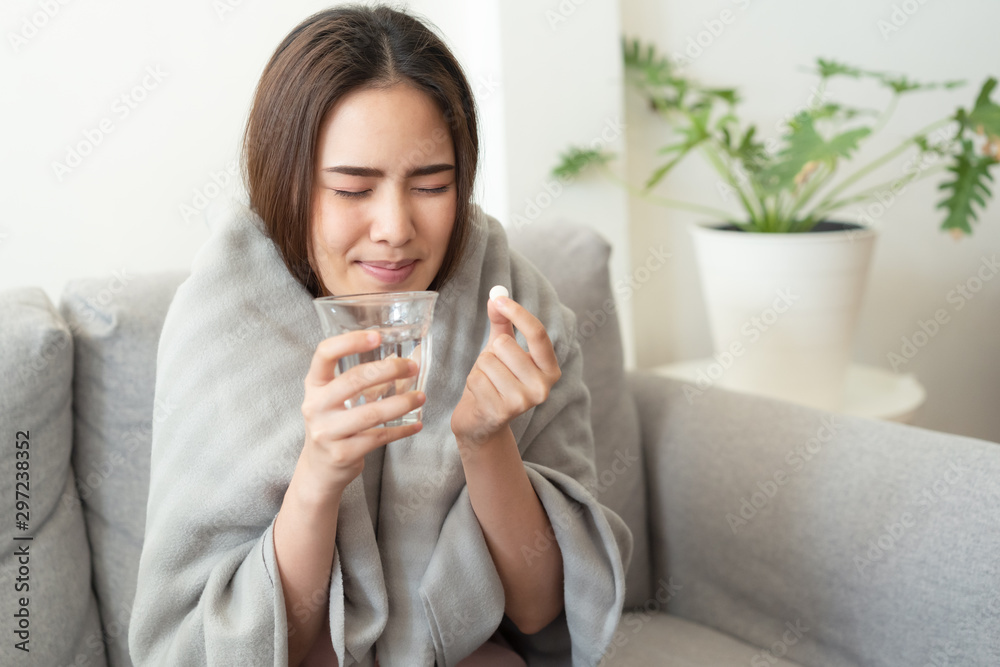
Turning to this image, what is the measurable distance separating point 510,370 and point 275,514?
0.36 meters

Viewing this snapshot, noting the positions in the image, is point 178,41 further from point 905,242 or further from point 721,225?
point 905,242

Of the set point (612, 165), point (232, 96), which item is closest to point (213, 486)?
point (232, 96)

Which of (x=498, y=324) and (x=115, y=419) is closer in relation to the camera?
(x=498, y=324)

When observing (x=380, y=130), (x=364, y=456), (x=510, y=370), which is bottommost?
(x=364, y=456)

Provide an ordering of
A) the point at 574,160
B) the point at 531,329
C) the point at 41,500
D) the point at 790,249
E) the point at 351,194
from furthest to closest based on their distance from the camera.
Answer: the point at 574,160
the point at 790,249
the point at 41,500
the point at 351,194
the point at 531,329

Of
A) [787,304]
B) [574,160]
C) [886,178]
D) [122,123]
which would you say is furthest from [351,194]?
[886,178]

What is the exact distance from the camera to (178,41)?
1.54 meters

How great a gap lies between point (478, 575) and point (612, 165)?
1.31 metres

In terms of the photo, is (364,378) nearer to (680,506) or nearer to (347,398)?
(347,398)

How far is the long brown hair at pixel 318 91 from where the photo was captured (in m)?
0.96

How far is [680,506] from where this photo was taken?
1502 mm

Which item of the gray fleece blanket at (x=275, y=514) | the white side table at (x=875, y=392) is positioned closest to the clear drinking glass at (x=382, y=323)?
the gray fleece blanket at (x=275, y=514)

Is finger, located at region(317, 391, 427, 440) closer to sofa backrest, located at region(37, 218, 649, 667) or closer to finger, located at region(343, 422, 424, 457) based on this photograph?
finger, located at region(343, 422, 424, 457)

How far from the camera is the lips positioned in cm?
97
